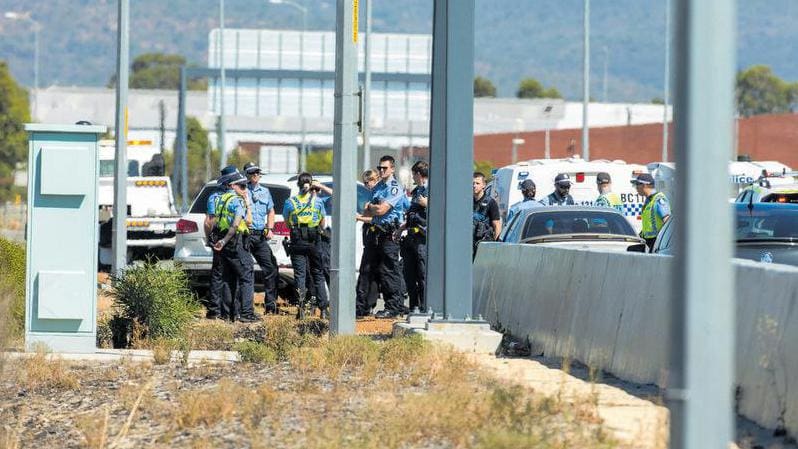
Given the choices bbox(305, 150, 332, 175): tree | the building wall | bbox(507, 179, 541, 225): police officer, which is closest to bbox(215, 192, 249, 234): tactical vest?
bbox(507, 179, 541, 225): police officer

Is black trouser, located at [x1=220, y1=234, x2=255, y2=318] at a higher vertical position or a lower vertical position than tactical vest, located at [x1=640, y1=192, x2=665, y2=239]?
lower

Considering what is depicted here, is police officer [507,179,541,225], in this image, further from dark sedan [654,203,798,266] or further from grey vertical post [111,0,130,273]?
grey vertical post [111,0,130,273]

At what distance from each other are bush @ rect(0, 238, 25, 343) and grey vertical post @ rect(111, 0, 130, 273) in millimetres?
4506

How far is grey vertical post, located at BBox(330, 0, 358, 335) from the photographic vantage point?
46.5 ft

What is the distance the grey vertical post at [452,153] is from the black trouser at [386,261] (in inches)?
165

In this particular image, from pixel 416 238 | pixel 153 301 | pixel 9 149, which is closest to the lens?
pixel 153 301

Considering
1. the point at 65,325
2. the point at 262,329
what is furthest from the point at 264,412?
the point at 262,329

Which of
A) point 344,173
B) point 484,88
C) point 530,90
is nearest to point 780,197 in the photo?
point 344,173

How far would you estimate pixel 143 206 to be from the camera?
98.3 feet

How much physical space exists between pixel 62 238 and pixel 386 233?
535 cm

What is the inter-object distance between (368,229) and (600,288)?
6.45 metres

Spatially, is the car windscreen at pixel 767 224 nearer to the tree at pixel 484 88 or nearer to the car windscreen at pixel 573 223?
the car windscreen at pixel 573 223

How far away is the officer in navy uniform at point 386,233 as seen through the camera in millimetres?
17969

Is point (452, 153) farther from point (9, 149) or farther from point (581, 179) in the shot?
point (9, 149)
